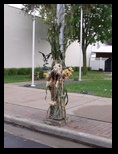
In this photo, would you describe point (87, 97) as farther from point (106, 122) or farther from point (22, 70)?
point (22, 70)

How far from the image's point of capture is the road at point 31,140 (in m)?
4.78

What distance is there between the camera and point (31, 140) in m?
5.07

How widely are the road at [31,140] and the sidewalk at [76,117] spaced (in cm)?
21

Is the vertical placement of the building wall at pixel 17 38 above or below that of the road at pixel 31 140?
above

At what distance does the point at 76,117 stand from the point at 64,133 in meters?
1.39

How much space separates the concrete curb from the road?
0.14 meters

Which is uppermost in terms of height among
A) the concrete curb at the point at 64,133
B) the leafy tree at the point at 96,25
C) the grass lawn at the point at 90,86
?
the leafy tree at the point at 96,25

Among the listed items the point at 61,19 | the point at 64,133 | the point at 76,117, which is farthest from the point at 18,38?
the point at 64,133

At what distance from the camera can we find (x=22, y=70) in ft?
64.4

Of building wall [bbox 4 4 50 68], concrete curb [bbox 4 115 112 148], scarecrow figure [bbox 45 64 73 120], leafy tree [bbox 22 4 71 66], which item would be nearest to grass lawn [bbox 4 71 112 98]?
building wall [bbox 4 4 50 68]

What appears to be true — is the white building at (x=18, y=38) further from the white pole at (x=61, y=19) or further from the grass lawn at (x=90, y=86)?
the white pole at (x=61, y=19)

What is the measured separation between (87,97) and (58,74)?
4273mm

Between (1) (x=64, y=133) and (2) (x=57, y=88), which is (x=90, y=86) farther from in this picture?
(1) (x=64, y=133)

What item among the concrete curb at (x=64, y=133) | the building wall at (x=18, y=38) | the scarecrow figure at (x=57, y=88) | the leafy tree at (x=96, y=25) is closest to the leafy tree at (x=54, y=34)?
the scarecrow figure at (x=57, y=88)
